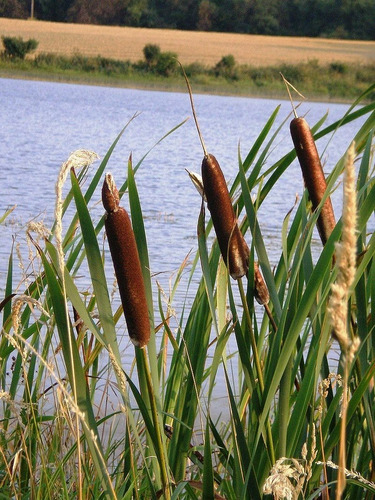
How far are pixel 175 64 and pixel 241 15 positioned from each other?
16.2 m

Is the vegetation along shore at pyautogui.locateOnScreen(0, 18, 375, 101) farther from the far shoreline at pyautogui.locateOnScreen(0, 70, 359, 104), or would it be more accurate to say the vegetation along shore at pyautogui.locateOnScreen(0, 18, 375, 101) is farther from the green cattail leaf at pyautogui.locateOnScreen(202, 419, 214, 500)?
the green cattail leaf at pyautogui.locateOnScreen(202, 419, 214, 500)

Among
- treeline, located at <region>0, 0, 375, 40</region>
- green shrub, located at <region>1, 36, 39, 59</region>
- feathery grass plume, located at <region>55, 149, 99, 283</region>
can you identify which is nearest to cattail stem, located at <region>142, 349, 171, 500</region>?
feathery grass plume, located at <region>55, 149, 99, 283</region>

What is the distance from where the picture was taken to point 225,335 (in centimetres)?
107

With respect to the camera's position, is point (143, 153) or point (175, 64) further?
point (175, 64)

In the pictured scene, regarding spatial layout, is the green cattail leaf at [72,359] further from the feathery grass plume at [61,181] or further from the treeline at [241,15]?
the treeline at [241,15]

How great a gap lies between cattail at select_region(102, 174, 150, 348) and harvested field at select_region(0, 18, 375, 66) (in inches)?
1407

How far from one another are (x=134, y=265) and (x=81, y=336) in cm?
62

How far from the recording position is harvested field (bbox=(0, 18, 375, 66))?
36.9 m

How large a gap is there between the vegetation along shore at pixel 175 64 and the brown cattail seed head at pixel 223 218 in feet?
107

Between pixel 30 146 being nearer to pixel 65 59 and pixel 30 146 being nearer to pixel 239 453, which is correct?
pixel 239 453

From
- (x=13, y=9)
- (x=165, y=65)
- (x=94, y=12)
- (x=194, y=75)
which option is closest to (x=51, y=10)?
(x=13, y=9)

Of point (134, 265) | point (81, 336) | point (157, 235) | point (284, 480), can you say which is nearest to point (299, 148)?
point (134, 265)

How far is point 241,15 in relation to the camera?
48.6 m

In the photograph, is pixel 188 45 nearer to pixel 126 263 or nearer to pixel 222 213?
pixel 222 213
